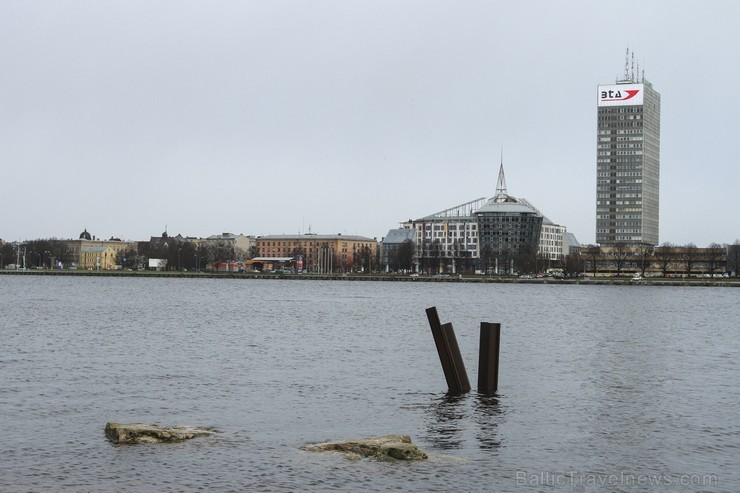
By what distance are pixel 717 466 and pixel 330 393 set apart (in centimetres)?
1296

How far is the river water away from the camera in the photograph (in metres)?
18.6

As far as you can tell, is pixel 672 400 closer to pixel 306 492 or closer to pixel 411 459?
pixel 411 459

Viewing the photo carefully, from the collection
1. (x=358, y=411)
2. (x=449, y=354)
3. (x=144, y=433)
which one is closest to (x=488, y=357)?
(x=449, y=354)

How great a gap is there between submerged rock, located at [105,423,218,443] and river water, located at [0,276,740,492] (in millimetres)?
278

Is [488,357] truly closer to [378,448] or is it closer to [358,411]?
[358,411]

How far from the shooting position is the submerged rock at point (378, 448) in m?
19.5

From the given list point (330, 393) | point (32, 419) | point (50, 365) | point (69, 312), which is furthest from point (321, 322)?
point (32, 419)

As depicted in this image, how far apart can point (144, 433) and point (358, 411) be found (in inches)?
273

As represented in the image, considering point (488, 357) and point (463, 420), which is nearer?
point (463, 420)

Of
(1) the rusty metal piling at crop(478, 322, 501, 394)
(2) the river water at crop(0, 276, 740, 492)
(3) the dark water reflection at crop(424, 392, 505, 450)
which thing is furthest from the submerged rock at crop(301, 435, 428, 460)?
(1) the rusty metal piling at crop(478, 322, 501, 394)

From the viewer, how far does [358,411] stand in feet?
85.1

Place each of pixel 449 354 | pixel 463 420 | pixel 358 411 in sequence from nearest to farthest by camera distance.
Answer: pixel 463 420, pixel 358 411, pixel 449 354

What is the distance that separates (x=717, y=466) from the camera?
65.3ft

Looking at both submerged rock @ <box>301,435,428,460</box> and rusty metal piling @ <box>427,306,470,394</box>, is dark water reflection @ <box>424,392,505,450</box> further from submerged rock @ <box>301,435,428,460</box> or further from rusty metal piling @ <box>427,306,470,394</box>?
submerged rock @ <box>301,435,428,460</box>
